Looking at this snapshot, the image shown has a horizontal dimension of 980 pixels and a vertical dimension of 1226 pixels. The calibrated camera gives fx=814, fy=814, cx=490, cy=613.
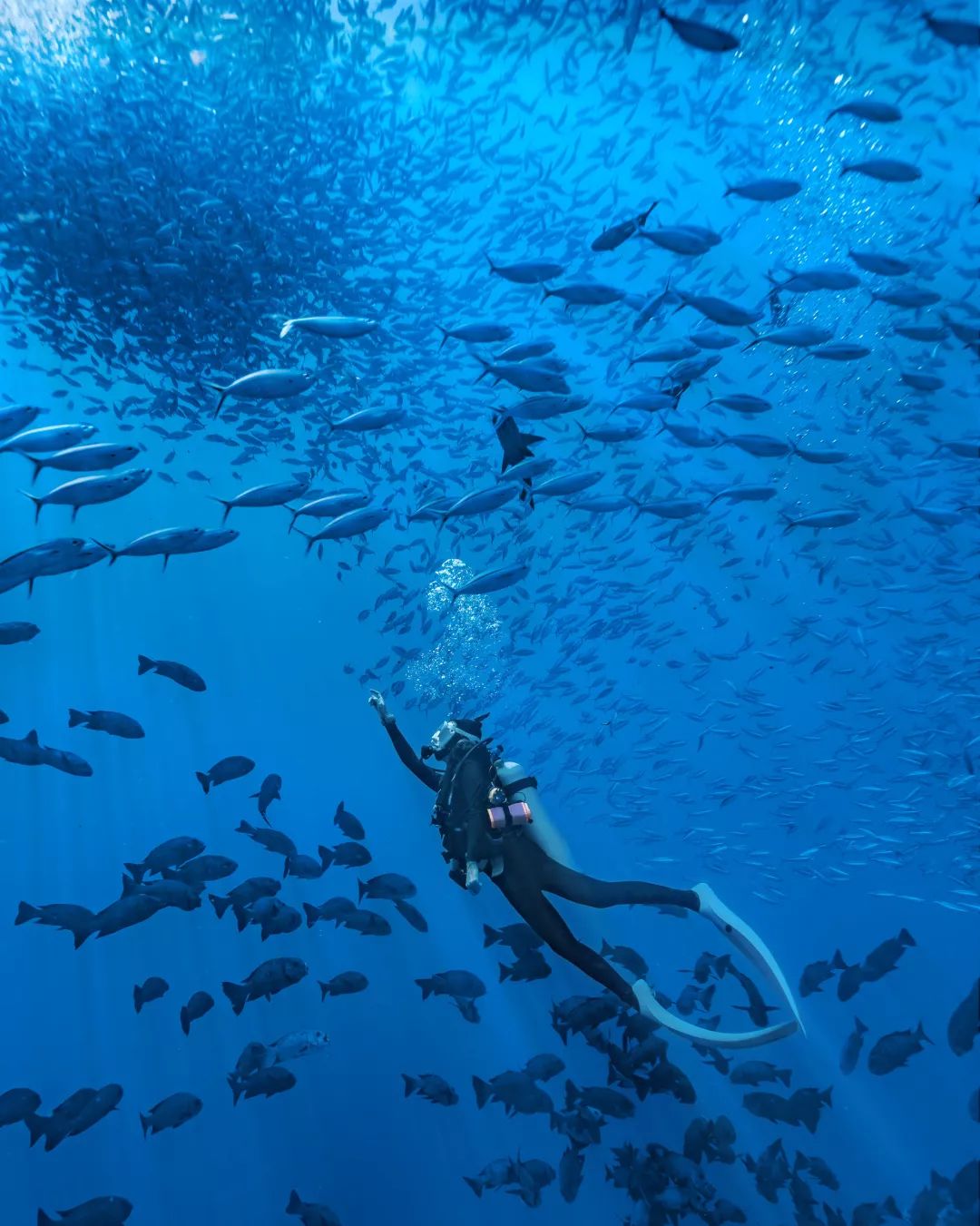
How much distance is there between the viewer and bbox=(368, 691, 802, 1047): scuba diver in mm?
6191

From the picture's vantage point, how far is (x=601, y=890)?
22.1 feet

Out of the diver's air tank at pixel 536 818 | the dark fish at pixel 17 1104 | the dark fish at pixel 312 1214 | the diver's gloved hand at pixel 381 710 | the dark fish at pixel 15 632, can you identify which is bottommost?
the dark fish at pixel 312 1214

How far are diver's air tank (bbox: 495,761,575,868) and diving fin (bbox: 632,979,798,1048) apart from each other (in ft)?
3.91

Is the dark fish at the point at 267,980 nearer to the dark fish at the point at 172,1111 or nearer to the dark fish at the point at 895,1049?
the dark fish at the point at 172,1111

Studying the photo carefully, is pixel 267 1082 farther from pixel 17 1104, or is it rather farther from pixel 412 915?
pixel 17 1104

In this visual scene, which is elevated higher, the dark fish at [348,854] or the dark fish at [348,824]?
the dark fish at [348,824]

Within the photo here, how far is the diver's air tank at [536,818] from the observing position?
21.2 ft

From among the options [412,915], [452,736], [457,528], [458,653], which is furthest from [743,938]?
[458,653]

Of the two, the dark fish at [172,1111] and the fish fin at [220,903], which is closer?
the dark fish at [172,1111]

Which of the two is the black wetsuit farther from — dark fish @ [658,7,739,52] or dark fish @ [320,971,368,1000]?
dark fish @ [658,7,739,52]

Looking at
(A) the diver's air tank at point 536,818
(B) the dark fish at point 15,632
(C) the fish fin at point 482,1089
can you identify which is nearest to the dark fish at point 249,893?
(A) the diver's air tank at point 536,818

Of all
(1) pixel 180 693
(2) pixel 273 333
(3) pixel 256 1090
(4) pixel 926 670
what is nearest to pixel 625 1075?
(3) pixel 256 1090

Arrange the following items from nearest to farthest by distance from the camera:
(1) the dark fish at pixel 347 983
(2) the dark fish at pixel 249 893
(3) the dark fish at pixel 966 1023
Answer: (3) the dark fish at pixel 966 1023 → (2) the dark fish at pixel 249 893 → (1) the dark fish at pixel 347 983

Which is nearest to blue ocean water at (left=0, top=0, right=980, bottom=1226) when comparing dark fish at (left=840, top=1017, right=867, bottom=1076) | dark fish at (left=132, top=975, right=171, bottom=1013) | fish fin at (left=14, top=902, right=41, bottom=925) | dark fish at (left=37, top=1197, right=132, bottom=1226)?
dark fish at (left=840, top=1017, right=867, bottom=1076)
